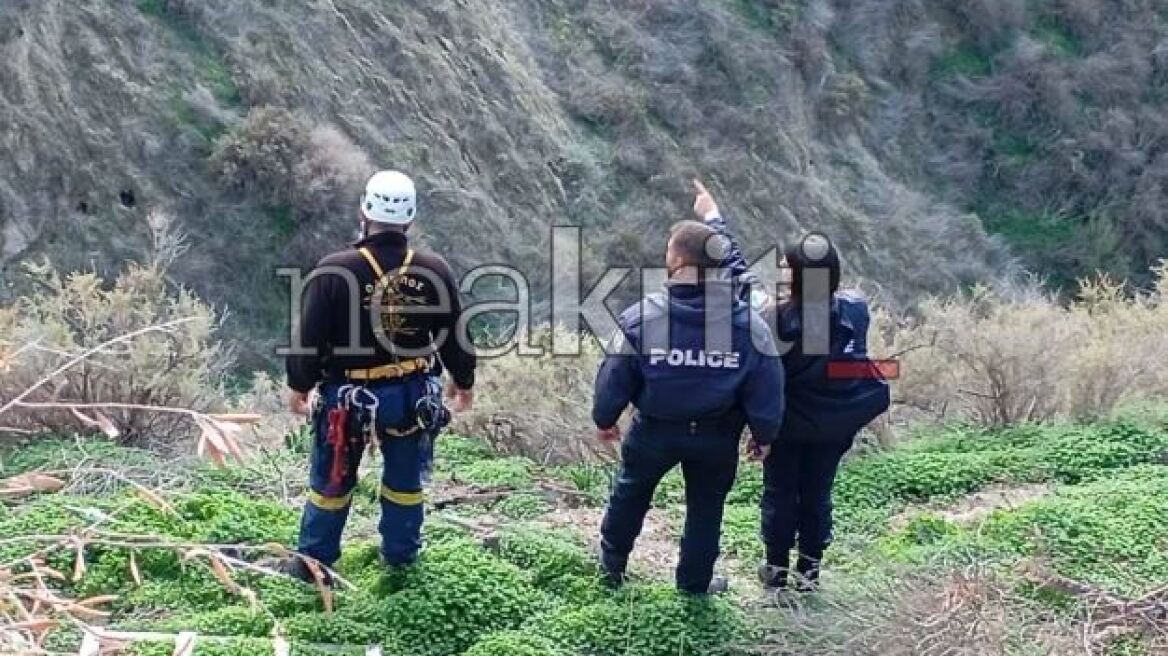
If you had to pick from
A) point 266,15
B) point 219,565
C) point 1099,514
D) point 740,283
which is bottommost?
point 1099,514

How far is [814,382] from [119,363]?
4.21 metres

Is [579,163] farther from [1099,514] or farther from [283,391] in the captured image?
[1099,514]

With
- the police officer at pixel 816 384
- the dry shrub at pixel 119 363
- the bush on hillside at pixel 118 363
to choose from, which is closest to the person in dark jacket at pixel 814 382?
the police officer at pixel 816 384

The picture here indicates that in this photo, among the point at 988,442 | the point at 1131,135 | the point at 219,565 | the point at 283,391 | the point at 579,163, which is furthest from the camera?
the point at 1131,135

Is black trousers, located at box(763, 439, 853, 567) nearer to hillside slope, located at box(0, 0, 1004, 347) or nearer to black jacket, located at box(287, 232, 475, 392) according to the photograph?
black jacket, located at box(287, 232, 475, 392)

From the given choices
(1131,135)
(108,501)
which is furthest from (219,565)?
(1131,135)

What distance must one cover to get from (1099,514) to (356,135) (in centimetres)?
1663

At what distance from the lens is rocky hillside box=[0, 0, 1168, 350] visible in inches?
→ 741

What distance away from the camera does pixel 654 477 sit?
5367 mm

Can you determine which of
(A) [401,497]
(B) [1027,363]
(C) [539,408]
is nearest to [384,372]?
(A) [401,497]

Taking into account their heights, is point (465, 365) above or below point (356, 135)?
below

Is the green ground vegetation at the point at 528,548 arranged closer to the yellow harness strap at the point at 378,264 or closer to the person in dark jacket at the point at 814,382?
the person in dark jacket at the point at 814,382

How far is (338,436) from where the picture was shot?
5258mm

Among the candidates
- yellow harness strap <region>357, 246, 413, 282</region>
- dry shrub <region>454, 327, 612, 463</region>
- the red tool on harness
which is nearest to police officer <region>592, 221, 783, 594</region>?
yellow harness strap <region>357, 246, 413, 282</region>
